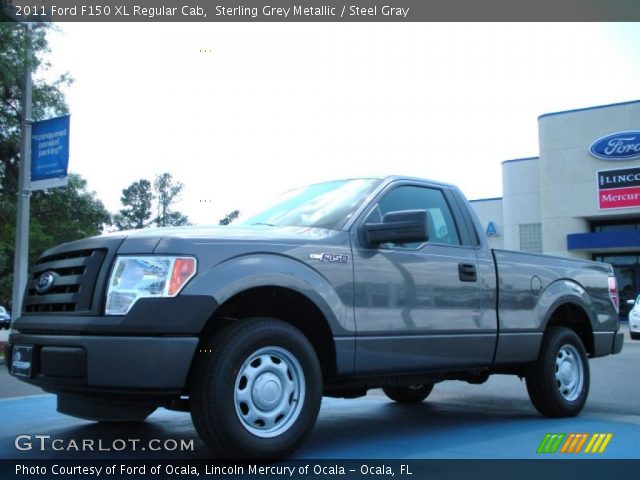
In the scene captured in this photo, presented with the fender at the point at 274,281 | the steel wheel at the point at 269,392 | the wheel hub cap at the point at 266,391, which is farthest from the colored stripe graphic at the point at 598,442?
the wheel hub cap at the point at 266,391

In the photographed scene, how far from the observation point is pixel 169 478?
4117 mm

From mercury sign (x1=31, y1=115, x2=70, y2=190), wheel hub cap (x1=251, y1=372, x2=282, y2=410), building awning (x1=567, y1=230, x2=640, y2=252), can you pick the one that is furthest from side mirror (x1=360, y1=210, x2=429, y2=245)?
building awning (x1=567, y1=230, x2=640, y2=252)

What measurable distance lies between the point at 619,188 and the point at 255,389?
97.4 ft

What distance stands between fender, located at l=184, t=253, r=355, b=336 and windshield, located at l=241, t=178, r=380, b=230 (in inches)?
23.7

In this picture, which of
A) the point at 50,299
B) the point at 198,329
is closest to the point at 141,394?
the point at 198,329

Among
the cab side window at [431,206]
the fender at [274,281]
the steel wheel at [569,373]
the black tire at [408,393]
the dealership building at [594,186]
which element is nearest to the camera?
the fender at [274,281]

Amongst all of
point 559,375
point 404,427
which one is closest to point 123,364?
point 404,427

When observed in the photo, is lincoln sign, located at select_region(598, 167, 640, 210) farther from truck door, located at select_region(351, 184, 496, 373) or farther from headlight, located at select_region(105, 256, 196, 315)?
headlight, located at select_region(105, 256, 196, 315)

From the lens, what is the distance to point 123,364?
3896 mm

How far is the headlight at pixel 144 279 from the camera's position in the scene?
4039 mm

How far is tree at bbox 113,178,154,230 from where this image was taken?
62.2 m

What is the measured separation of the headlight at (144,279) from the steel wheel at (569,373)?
3.90 metres

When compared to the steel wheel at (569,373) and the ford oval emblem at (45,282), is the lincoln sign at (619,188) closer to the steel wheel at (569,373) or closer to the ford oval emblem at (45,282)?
the steel wheel at (569,373)

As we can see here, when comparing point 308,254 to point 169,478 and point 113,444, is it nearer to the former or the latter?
point 169,478
